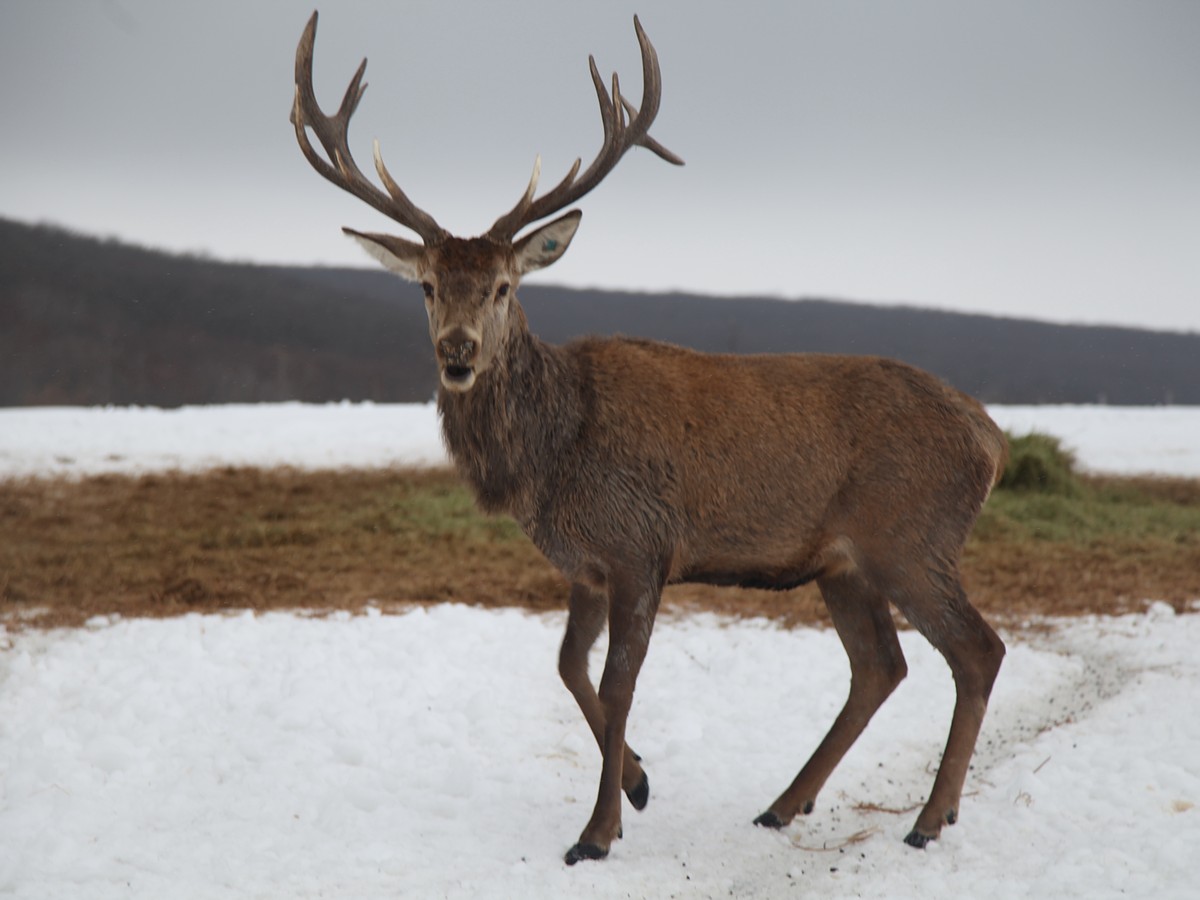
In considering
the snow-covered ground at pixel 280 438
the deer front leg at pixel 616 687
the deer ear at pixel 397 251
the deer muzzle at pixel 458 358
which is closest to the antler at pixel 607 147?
the deer ear at pixel 397 251

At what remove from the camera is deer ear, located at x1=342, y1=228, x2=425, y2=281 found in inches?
230

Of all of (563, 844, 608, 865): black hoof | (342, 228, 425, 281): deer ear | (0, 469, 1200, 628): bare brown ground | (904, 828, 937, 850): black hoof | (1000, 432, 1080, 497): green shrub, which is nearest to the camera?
(563, 844, 608, 865): black hoof

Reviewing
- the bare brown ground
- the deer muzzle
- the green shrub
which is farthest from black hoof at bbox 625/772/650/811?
the green shrub

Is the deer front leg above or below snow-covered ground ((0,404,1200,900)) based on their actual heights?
above

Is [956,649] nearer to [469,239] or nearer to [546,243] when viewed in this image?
[546,243]

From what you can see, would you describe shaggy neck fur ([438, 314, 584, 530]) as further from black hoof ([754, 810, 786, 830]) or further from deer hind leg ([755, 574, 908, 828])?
black hoof ([754, 810, 786, 830])

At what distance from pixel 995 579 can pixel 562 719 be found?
6.21 meters

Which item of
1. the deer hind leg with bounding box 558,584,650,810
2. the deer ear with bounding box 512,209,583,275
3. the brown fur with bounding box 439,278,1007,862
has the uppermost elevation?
the deer ear with bounding box 512,209,583,275

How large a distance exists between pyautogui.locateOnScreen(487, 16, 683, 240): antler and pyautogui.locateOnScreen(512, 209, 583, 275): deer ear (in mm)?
165

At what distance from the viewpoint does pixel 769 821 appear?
605 centimetres

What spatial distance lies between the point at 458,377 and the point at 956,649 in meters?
2.88

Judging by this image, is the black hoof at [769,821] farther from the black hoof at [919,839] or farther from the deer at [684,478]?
the black hoof at [919,839]

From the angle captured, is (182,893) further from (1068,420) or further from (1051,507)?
(1068,420)

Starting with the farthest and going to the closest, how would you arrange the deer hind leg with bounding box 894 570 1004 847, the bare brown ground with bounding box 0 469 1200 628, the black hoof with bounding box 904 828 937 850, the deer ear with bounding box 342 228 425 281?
the bare brown ground with bounding box 0 469 1200 628 → the deer ear with bounding box 342 228 425 281 → the deer hind leg with bounding box 894 570 1004 847 → the black hoof with bounding box 904 828 937 850
